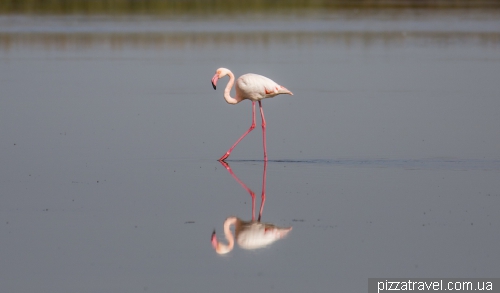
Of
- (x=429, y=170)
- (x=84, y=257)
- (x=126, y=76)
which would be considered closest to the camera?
(x=84, y=257)

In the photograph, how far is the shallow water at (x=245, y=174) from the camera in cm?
771

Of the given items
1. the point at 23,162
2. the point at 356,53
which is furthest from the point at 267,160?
the point at 356,53

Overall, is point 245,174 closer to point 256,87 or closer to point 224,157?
point 224,157

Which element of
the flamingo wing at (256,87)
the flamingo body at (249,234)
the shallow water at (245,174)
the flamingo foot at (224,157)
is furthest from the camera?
the flamingo wing at (256,87)

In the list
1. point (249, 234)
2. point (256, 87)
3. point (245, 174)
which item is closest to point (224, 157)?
point (245, 174)

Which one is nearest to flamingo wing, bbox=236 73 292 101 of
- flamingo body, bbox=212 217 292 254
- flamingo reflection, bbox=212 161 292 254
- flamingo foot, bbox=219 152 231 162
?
flamingo foot, bbox=219 152 231 162

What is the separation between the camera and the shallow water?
771 centimetres

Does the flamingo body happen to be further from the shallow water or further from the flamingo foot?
the flamingo foot

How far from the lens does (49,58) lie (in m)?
27.3

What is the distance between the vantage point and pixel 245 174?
11500 millimetres

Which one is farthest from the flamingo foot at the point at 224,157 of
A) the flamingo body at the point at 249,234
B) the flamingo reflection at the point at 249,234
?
the flamingo body at the point at 249,234

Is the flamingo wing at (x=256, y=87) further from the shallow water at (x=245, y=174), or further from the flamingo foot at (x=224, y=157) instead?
the flamingo foot at (x=224, y=157)

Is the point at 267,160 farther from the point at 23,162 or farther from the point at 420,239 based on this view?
the point at 420,239

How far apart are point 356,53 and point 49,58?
8.91m
